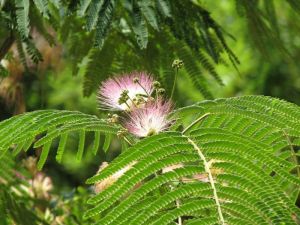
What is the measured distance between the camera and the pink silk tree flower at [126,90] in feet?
5.35

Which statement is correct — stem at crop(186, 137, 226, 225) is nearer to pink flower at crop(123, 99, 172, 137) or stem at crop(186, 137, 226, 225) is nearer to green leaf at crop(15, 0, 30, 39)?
pink flower at crop(123, 99, 172, 137)

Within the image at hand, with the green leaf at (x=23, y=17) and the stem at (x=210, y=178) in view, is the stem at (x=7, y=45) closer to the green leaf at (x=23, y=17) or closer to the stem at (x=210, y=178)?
the green leaf at (x=23, y=17)

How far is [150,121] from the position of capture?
1516 millimetres

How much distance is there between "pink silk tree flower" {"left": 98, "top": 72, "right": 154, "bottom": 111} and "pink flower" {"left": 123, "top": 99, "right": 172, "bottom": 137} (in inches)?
2.7

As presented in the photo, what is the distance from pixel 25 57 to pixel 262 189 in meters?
1.58

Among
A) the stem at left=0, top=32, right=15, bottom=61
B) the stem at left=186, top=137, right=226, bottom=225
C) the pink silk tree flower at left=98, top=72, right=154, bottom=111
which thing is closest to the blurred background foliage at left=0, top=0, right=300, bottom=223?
the stem at left=0, top=32, right=15, bottom=61

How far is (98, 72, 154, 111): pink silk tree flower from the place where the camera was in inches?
64.2

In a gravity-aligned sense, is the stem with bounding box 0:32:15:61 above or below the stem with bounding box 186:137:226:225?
above

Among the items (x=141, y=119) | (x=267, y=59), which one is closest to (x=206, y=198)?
(x=141, y=119)

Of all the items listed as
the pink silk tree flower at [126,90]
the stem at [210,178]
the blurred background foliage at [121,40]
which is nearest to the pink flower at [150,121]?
the pink silk tree flower at [126,90]

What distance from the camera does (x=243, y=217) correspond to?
3.70 feet

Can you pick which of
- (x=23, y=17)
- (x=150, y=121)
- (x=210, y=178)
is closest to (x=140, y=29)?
(x=23, y=17)

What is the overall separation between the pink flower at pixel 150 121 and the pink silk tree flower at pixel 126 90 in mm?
69

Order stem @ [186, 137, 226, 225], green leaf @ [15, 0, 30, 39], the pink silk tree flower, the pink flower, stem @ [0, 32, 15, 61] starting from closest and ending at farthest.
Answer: stem @ [186, 137, 226, 225] → the pink flower → the pink silk tree flower → green leaf @ [15, 0, 30, 39] → stem @ [0, 32, 15, 61]
